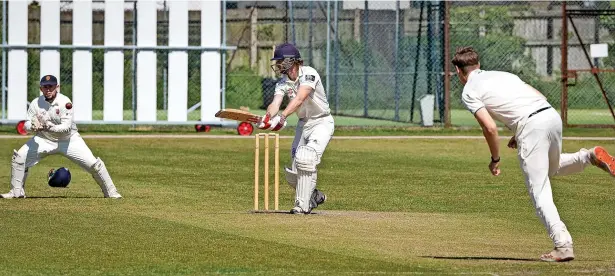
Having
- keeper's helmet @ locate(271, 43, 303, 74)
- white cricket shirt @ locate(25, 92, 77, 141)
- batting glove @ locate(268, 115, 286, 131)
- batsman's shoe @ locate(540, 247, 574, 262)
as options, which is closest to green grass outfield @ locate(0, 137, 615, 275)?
batsman's shoe @ locate(540, 247, 574, 262)

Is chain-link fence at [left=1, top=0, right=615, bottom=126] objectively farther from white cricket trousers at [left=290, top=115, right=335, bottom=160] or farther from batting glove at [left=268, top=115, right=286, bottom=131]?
batting glove at [left=268, top=115, right=286, bottom=131]

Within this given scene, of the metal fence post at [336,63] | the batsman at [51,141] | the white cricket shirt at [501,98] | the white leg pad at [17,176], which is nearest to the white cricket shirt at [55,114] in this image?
the batsman at [51,141]

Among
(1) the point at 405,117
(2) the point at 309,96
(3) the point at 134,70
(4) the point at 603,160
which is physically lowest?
(1) the point at 405,117

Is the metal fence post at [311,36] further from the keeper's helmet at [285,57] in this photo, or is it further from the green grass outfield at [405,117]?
the keeper's helmet at [285,57]

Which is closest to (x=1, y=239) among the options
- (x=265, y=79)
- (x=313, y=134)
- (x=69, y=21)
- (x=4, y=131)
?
(x=313, y=134)

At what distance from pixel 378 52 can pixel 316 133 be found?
2526cm

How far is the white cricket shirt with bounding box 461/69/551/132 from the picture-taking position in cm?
1204

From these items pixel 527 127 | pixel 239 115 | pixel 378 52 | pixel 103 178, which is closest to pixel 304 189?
pixel 239 115

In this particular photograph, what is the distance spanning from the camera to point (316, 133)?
16469 millimetres

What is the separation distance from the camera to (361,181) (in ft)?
A: 72.9

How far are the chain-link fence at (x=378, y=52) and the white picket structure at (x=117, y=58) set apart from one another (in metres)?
0.57

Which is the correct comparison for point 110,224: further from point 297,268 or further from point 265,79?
point 265,79

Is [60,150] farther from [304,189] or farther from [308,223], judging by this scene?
[308,223]

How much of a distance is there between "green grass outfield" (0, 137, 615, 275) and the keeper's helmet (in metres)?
1.74
